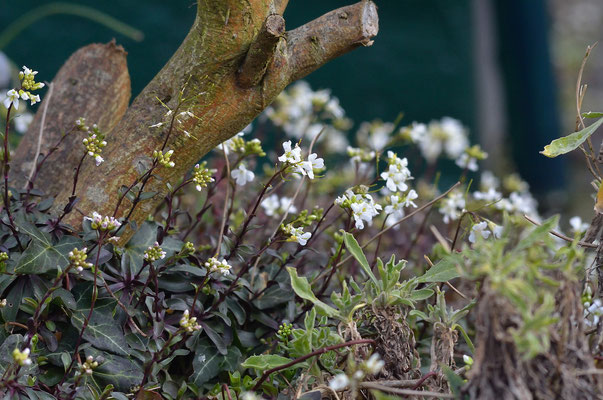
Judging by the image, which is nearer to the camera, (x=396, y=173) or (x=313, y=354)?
(x=313, y=354)

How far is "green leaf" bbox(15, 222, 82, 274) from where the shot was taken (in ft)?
4.59

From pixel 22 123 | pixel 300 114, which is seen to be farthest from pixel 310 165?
pixel 22 123

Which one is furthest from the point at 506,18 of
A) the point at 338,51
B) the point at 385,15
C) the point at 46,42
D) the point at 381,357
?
the point at 381,357

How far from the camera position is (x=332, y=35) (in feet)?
5.30

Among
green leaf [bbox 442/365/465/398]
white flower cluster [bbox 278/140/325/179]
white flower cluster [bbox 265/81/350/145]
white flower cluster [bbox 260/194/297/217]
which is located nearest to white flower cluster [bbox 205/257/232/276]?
white flower cluster [bbox 278/140/325/179]

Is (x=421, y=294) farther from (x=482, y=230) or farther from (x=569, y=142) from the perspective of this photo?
(x=569, y=142)

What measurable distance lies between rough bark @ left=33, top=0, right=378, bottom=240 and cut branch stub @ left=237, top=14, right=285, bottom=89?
0.02m

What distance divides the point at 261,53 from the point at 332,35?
0.67 feet

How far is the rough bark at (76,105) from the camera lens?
6.65 feet

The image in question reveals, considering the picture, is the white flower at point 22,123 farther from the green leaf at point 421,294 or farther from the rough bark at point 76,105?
the green leaf at point 421,294

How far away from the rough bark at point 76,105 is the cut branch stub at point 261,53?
706mm

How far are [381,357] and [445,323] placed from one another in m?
0.16

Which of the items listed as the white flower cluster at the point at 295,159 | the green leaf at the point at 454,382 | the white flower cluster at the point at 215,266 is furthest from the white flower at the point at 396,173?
the green leaf at the point at 454,382

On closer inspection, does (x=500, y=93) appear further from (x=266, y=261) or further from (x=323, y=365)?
(x=323, y=365)
